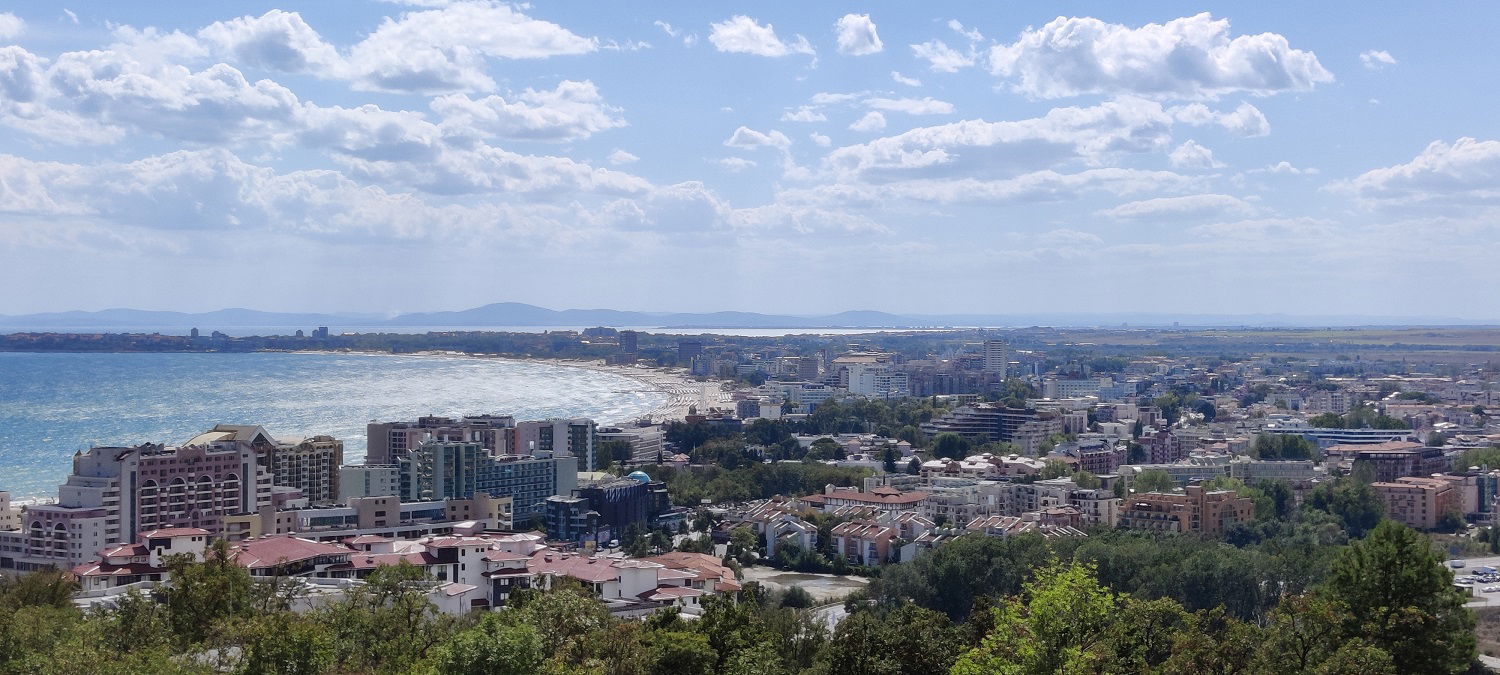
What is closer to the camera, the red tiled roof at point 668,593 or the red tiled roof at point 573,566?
the red tiled roof at point 668,593

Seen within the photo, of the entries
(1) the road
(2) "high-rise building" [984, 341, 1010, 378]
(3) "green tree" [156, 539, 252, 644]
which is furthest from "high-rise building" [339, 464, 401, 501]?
(2) "high-rise building" [984, 341, 1010, 378]

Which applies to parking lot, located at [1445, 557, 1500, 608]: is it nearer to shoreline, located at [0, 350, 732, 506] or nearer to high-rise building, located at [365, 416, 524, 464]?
high-rise building, located at [365, 416, 524, 464]

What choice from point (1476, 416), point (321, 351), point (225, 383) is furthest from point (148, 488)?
point (321, 351)

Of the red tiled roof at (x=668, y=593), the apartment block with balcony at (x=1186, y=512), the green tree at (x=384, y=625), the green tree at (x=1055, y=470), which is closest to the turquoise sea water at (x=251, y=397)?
the green tree at (x=1055, y=470)

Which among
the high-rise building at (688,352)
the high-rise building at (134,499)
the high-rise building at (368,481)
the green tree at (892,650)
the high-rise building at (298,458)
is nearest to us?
the green tree at (892,650)

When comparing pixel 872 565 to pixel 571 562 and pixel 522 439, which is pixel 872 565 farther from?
pixel 522 439

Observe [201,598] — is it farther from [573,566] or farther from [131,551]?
[131,551]

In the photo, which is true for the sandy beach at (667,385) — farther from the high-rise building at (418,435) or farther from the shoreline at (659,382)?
the high-rise building at (418,435)
